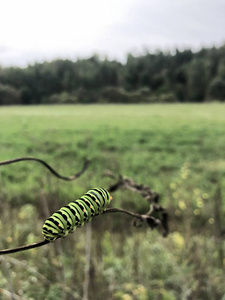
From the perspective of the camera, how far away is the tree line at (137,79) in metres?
14.8

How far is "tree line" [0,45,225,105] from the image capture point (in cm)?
1480

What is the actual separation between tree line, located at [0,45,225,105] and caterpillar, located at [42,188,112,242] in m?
14.6

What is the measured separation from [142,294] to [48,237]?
92 cm

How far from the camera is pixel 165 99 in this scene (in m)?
17.0

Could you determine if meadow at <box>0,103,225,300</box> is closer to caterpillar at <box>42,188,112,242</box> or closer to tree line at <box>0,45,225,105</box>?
caterpillar at <box>42,188,112,242</box>

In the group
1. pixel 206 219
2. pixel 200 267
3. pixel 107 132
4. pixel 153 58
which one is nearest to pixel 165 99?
pixel 153 58

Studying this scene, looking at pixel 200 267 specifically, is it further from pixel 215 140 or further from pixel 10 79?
pixel 10 79

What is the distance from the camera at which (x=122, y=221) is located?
1369 mm

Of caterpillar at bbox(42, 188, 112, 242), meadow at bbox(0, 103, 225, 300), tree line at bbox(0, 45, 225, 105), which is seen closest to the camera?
caterpillar at bbox(42, 188, 112, 242)

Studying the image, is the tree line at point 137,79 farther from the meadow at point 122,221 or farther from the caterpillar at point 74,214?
the caterpillar at point 74,214

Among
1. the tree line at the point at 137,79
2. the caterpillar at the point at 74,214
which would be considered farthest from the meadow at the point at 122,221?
the tree line at the point at 137,79

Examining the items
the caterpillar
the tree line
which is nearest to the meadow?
the caterpillar

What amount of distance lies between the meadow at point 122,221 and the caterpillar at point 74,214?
201 mm

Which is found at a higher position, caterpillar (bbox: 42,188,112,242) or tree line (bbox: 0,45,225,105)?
tree line (bbox: 0,45,225,105)
